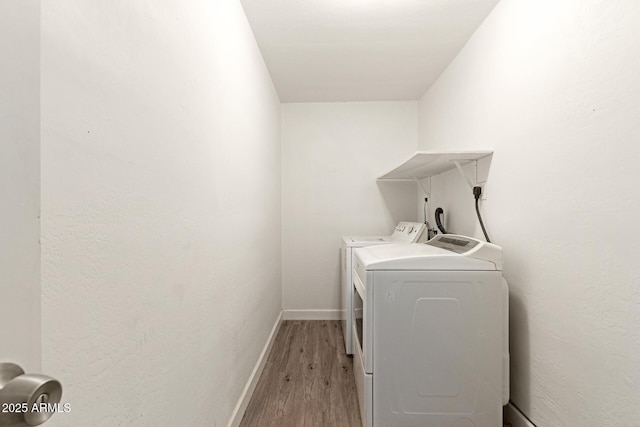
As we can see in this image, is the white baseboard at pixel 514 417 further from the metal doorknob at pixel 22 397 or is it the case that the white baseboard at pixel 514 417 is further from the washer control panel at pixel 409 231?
the metal doorknob at pixel 22 397

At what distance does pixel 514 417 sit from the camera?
157 cm

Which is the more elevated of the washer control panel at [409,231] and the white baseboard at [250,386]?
the washer control panel at [409,231]

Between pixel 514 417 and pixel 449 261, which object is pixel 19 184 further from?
pixel 514 417

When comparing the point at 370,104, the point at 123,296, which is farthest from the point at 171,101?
the point at 370,104

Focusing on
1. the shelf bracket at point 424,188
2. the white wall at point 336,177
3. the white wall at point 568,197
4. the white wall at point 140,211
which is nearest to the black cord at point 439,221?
the shelf bracket at point 424,188

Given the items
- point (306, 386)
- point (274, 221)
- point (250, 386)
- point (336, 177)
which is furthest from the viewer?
point (336, 177)

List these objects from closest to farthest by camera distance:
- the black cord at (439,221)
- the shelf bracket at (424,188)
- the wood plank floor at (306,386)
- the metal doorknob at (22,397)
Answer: the metal doorknob at (22,397), the wood plank floor at (306,386), the black cord at (439,221), the shelf bracket at (424,188)

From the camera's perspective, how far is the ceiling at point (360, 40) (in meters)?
1.77

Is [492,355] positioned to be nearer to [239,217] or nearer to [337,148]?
[239,217]

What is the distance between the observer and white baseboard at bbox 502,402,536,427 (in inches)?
58.8

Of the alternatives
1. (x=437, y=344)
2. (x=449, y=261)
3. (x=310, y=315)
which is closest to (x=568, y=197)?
(x=449, y=261)

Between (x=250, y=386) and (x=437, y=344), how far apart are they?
113cm

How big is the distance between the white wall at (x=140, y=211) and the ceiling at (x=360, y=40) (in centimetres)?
56

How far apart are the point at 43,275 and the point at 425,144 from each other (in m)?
3.01
